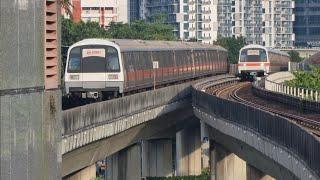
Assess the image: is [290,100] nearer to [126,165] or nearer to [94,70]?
[126,165]

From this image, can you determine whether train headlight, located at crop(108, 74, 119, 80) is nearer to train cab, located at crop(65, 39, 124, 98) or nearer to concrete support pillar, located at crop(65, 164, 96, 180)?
train cab, located at crop(65, 39, 124, 98)

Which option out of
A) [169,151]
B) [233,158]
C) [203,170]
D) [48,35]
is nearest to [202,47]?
[203,170]

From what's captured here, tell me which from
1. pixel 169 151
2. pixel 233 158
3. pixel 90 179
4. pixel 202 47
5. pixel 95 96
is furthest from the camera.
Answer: pixel 202 47

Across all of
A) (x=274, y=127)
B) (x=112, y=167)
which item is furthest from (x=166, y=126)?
(x=274, y=127)

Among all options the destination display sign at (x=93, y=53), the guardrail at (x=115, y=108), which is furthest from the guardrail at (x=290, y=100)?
the destination display sign at (x=93, y=53)

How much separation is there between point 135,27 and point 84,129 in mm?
151042

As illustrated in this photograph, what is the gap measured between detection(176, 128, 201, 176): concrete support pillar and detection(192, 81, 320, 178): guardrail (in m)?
24.9

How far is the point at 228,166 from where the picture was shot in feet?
194

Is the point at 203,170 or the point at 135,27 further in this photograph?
the point at 135,27

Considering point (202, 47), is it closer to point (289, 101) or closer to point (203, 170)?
point (203, 170)

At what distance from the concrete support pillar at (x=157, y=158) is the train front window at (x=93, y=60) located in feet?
63.7

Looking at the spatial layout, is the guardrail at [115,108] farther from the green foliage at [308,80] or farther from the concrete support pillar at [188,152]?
the green foliage at [308,80]

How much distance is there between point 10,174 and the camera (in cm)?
1691

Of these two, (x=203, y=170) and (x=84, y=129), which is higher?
(x=84, y=129)
